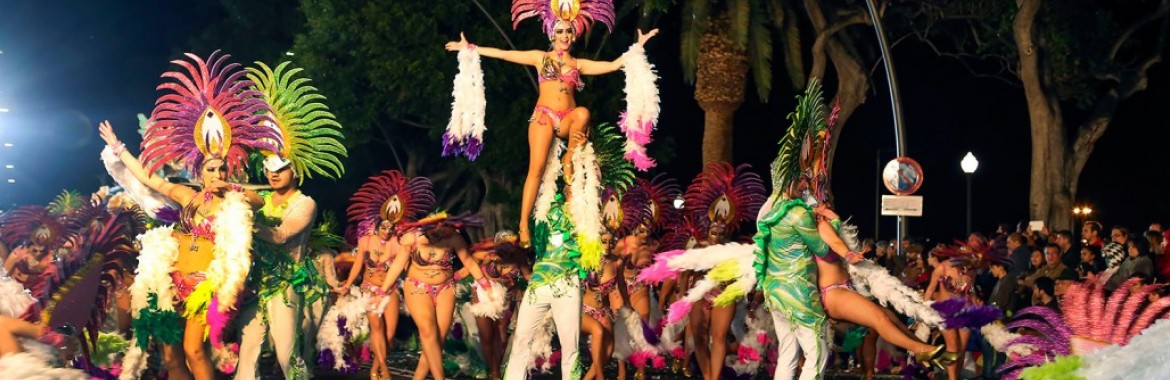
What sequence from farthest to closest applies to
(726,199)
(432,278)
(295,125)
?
(726,199) < (432,278) < (295,125)

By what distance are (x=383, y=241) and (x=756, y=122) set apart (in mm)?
29674

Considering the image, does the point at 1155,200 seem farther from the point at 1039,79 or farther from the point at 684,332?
the point at 684,332

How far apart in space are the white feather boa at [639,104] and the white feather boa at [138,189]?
3.28m

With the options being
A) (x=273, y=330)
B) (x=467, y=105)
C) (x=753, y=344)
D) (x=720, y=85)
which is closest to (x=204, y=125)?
(x=273, y=330)

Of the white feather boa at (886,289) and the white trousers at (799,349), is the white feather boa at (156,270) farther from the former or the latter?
the white feather boa at (886,289)

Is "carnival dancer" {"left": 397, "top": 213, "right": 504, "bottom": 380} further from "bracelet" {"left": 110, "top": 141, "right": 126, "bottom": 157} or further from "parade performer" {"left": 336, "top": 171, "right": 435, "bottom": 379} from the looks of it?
"bracelet" {"left": 110, "top": 141, "right": 126, "bottom": 157}

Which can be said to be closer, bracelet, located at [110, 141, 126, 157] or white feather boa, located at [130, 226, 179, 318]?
white feather boa, located at [130, 226, 179, 318]

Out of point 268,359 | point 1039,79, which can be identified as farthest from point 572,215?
point 1039,79

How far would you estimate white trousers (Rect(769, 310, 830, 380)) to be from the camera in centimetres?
1172

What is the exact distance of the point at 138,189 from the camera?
38.9 feet

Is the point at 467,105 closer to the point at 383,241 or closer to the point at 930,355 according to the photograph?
the point at 930,355

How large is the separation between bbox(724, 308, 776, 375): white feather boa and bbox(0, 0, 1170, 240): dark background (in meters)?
25.5

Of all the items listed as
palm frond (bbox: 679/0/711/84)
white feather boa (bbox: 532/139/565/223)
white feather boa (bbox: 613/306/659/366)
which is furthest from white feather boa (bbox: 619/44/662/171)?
palm frond (bbox: 679/0/711/84)

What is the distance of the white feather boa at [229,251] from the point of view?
36.7 ft
